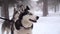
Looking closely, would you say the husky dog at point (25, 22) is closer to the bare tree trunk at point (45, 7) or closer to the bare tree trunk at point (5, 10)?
the bare tree trunk at point (5, 10)

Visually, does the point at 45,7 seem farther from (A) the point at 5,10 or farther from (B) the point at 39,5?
(A) the point at 5,10

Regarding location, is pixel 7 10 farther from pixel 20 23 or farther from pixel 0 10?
pixel 20 23

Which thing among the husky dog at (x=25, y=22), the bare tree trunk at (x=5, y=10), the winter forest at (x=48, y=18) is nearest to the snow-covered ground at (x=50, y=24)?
the winter forest at (x=48, y=18)

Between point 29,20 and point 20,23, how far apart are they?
5 centimetres

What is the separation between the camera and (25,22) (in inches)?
25.9

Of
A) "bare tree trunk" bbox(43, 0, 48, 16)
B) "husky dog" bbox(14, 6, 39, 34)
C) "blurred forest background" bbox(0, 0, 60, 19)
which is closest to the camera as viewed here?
"husky dog" bbox(14, 6, 39, 34)

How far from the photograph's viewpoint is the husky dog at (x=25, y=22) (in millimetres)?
648

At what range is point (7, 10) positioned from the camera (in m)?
1.08

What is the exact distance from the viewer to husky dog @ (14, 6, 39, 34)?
25.5 inches

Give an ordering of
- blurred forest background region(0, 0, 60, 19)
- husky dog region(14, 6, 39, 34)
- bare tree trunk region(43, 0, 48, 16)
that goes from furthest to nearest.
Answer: bare tree trunk region(43, 0, 48, 16), blurred forest background region(0, 0, 60, 19), husky dog region(14, 6, 39, 34)

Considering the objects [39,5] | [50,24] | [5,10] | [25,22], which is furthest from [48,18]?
[25,22]

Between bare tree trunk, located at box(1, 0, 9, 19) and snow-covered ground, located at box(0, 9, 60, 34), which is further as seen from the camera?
snow-covered ground, located at box(0, 9, 60, 34)

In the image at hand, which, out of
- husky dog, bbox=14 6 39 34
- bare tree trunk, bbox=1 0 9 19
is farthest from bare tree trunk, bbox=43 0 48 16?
husky dog, bbox=14 6 39 34

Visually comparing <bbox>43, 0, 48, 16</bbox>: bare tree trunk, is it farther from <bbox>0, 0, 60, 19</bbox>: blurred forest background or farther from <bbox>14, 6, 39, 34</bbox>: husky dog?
<bbox>14, 6, 39, 34</bbox>: husky dog
